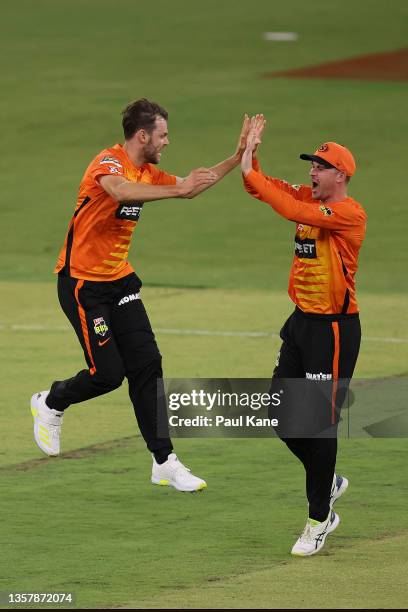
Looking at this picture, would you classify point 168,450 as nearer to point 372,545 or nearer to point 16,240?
point 372,545

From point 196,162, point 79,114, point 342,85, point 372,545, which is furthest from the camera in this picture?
point 342,85

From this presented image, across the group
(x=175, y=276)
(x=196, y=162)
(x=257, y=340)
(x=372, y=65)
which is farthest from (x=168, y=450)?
(x=372, y=65)

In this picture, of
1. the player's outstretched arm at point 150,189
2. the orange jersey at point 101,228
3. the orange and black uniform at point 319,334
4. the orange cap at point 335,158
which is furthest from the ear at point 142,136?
the orange cap at point 335,158

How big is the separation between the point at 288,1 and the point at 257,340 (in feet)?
124

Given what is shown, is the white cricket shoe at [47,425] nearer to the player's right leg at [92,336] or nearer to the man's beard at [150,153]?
the player's right leg at [92,336]

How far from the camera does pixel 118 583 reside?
29.0 ft

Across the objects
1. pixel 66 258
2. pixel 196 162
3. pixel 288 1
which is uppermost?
pixel 66 258

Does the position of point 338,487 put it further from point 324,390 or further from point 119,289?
point 119,289

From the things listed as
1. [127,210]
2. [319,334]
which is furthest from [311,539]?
[127,210]

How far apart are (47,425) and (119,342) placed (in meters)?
0.94

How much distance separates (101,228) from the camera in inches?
433

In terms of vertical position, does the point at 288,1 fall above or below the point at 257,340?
below

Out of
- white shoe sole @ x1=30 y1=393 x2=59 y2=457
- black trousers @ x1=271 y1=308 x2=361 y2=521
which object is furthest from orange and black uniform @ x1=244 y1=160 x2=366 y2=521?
white shoe sole @ x1=30 y1=393 x2=59 y2=457

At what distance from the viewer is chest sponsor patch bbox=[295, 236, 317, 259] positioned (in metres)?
9.80
